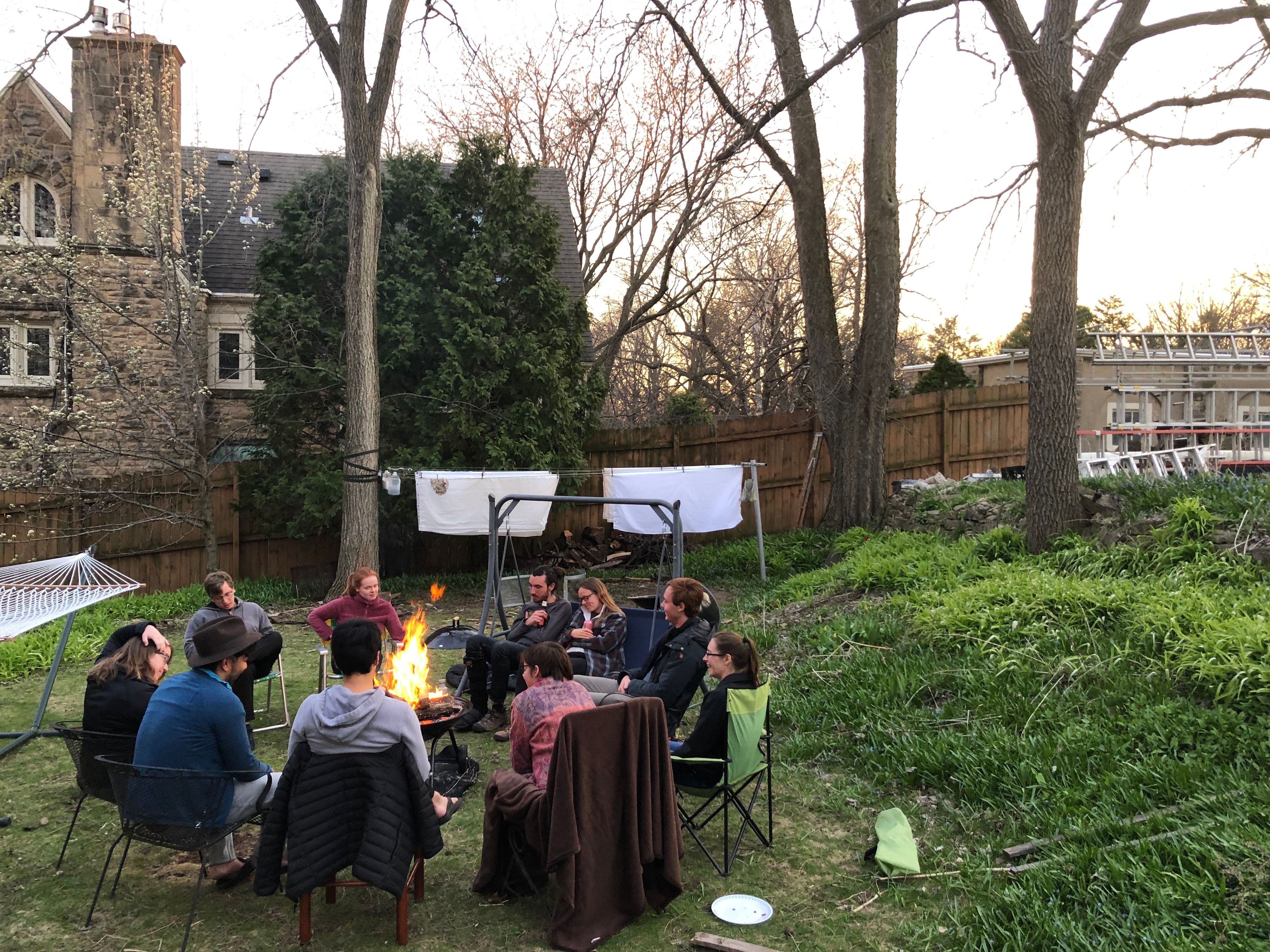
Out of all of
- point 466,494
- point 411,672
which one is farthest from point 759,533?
point 411,672

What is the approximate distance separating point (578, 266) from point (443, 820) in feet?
53.8

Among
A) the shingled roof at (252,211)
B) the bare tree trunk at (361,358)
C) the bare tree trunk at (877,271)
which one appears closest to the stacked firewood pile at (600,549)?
the bare tree trunk at (361,358)

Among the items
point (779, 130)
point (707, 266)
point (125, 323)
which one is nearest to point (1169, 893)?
point (125, 323)

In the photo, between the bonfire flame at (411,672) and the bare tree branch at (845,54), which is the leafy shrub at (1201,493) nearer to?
the bare tree branch at (845,54)

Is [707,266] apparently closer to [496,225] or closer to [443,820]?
[496,225]

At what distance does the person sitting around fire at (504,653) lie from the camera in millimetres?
6426

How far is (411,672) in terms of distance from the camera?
5.63m

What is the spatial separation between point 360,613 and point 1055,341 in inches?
278

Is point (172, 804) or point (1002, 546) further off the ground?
point (1002, 546)

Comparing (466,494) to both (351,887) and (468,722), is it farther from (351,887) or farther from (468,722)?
(351,887)

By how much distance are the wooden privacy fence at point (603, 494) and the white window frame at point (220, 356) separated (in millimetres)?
2847

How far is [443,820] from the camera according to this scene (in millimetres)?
3670

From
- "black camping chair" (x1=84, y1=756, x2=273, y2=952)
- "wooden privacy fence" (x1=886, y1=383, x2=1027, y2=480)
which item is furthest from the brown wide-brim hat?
"wooden privacy fence" (x1=886, y1=383, x2=1027, y2=480)

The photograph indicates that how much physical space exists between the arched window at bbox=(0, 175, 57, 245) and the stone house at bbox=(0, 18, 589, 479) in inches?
0.8
